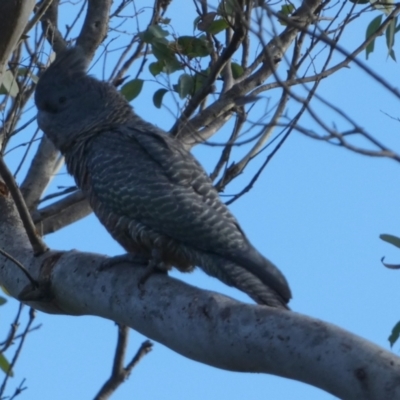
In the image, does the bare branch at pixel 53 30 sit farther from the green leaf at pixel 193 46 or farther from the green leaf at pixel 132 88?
the green leaf at pixel 193 46

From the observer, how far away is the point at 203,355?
11.6 feet

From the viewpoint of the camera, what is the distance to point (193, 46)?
18.7 ft

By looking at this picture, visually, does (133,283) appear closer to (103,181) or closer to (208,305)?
(208,305)

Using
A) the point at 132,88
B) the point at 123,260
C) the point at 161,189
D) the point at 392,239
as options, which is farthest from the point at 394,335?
the point at 132,88

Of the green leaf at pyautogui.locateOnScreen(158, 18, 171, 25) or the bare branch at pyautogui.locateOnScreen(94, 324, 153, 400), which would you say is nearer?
the bare branch at pyautogui.locateOnScreen(94, 324, 153, 400)

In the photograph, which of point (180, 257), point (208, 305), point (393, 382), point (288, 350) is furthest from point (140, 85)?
point (393, 382)

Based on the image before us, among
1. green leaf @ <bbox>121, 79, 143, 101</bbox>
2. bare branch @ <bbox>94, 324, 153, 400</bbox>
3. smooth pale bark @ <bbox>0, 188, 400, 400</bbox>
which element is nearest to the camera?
smooth pale bark @ <bbox>0, 188, 400, 400</bbox>

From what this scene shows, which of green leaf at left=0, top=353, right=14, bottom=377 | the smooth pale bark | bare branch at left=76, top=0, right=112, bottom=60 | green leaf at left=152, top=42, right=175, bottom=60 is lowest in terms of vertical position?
the smooth pale bark

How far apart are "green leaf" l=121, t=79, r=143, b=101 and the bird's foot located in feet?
4.70

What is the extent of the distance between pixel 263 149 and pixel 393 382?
304 centimetres

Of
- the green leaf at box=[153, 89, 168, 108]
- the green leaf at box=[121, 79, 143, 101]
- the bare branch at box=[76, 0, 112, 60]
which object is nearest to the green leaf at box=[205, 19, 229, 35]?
the green leaf at box=[153, 89, 168, 108]

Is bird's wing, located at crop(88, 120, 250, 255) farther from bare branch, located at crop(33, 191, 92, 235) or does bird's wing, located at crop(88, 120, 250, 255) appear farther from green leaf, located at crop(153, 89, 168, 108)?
bare branch, located at crop(33, 191, 92, 235)

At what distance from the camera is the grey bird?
4.81m

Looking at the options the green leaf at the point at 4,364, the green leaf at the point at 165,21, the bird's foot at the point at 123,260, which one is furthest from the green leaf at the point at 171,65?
the green leaf at the point at 4,364
